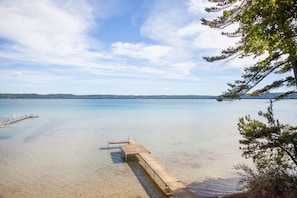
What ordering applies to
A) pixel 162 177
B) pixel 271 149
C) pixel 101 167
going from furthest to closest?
pixel 101 167, pixel 162 177, pixel 271 149

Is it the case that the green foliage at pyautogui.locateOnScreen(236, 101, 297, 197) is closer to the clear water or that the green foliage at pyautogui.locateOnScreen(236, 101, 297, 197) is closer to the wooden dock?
the clear water

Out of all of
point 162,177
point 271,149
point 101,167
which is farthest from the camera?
point 101,167

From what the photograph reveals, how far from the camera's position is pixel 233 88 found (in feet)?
27.6

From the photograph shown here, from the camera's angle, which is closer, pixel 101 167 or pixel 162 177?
pixel 162 177

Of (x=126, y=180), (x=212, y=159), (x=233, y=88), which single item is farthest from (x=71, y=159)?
(x=233, y=88)

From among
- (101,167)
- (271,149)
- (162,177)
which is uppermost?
(271,149)

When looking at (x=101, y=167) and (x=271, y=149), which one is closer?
(x=271, y=149)

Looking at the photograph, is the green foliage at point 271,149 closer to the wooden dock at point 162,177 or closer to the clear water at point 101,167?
the clear water at point 101,167

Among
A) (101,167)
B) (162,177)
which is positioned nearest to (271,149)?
(162,177)

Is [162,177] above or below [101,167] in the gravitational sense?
above

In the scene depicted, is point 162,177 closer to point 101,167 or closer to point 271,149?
point 101,167

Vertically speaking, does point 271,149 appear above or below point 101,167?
above

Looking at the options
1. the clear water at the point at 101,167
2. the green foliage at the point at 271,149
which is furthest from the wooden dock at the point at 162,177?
the green foliage at the point at 271,149

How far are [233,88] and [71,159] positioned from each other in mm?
13253
